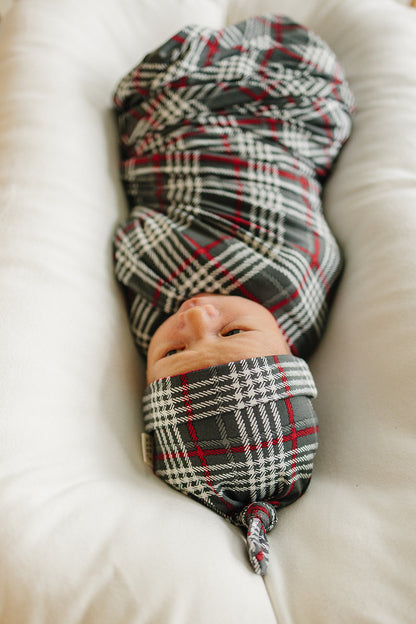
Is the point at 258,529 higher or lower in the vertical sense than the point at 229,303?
lower

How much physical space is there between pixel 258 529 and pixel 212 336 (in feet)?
0.84

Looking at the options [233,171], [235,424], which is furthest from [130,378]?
[233,171]

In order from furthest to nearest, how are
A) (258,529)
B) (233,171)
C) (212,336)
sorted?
(233,171)
(212,336)
(258,529)

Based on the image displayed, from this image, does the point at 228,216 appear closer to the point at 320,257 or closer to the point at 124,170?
the point at 320,257

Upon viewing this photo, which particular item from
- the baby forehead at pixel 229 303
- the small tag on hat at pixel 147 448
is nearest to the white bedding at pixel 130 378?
the small tag on hat at pixel 147 448

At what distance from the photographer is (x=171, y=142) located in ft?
3.02

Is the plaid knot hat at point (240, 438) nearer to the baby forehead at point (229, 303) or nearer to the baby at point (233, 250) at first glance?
the baby at point (233, 250)

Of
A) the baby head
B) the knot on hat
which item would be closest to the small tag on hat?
the baby head

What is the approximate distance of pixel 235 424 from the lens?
631 millimetres

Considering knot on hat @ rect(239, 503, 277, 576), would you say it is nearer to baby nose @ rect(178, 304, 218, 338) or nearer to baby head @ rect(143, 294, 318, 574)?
baby head @ rect(143, 294, 318, 574)

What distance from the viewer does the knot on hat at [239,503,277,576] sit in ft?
1.88

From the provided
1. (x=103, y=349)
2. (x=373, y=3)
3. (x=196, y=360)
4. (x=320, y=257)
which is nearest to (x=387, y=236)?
(x=320, y=257)

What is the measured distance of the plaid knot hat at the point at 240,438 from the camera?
2.06ft

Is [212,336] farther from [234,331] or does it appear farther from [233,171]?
[233,171]
